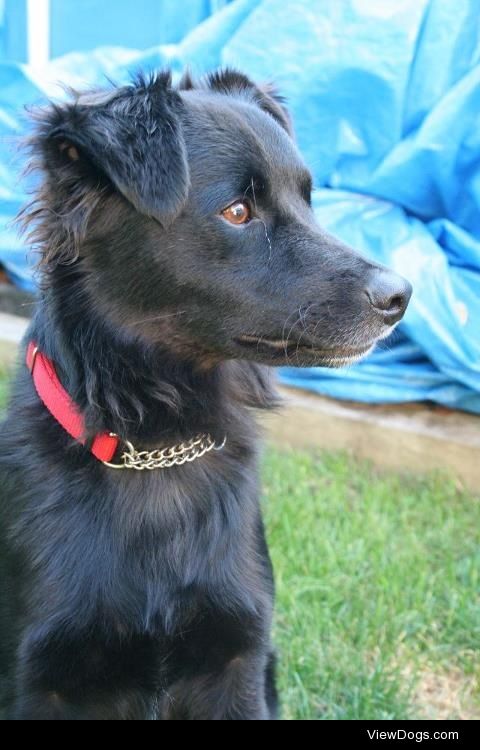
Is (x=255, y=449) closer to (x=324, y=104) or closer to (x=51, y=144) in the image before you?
Answer: (x=51, y=144)

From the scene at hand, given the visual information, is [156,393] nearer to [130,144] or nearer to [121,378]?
[121,378]

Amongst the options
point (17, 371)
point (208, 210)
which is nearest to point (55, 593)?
point (17, 371)

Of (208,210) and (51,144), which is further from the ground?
(51,144)

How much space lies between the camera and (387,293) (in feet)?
6.46

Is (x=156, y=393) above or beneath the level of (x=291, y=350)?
beneath

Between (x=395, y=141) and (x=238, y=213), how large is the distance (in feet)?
6.69

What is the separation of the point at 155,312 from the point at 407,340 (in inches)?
79.5

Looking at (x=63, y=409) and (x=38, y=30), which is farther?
(x=38, y=30)

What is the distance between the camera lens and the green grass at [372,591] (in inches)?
101

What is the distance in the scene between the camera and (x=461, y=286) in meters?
3.61
